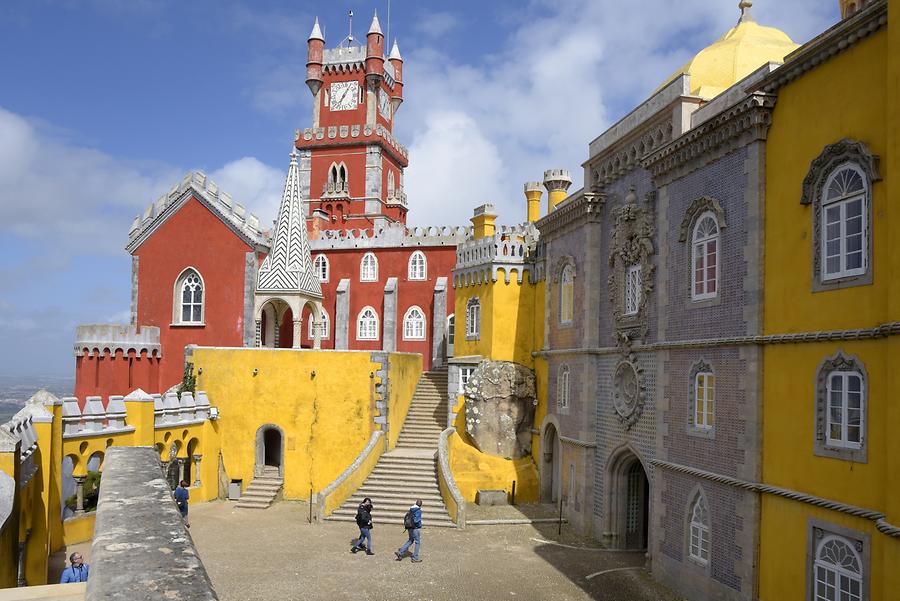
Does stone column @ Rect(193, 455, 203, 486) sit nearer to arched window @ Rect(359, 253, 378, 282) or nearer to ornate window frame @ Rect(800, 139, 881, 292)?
arched window @ Rect(359, 253, 378, 282)

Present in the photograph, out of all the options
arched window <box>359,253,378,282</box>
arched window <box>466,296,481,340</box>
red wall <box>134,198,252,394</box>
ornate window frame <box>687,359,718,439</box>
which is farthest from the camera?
arched window <box>359,253,378,282</box>

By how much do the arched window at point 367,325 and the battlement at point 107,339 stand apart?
10378 millimetres

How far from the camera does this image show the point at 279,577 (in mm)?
16172

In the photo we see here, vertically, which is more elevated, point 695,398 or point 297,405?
point 695,398

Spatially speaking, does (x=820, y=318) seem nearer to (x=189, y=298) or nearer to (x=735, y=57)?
(x=735, y=57)

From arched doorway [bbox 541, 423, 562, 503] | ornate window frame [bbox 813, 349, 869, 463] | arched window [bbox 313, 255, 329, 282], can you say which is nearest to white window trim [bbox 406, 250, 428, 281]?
arched window [bbox 313, 255, 329, 282]

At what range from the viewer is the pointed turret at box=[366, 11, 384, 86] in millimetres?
44969

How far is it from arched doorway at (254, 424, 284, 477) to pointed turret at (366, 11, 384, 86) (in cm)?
2519

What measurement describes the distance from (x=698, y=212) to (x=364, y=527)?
10240 millimetres

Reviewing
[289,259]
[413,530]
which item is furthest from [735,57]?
[289,259]

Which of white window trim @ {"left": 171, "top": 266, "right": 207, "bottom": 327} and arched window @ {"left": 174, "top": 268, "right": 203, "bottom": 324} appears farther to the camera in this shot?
arched window @ {"left": 174, "top": 268, "right": 203, "bottom": 324}

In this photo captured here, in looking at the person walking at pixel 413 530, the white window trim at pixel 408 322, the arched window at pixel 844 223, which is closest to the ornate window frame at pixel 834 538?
the arched window at pixel 844 223

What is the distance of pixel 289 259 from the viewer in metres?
28.6

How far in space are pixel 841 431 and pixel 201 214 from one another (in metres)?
25.8
